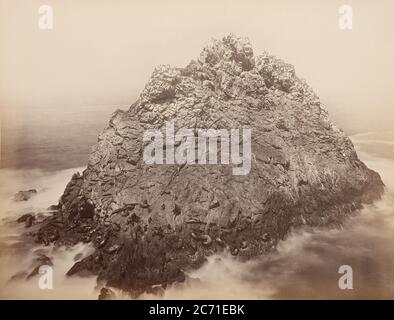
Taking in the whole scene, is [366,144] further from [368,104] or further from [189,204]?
[189,204]

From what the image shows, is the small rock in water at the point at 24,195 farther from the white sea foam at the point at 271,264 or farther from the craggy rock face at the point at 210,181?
the craggy rock face at the point at 210,181

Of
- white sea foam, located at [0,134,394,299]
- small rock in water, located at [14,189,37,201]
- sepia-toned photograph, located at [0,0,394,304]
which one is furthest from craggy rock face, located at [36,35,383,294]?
small rock in water, located at [14,189,37,201]

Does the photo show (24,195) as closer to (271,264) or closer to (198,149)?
(198,149)

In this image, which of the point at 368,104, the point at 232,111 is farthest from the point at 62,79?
the point at 368,104

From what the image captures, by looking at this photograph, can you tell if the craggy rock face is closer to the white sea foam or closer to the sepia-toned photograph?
the sepia-toned photograph

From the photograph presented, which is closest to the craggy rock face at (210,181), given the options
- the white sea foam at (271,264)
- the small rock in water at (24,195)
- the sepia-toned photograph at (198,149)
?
the sepia-toned photograph at (198,149)
